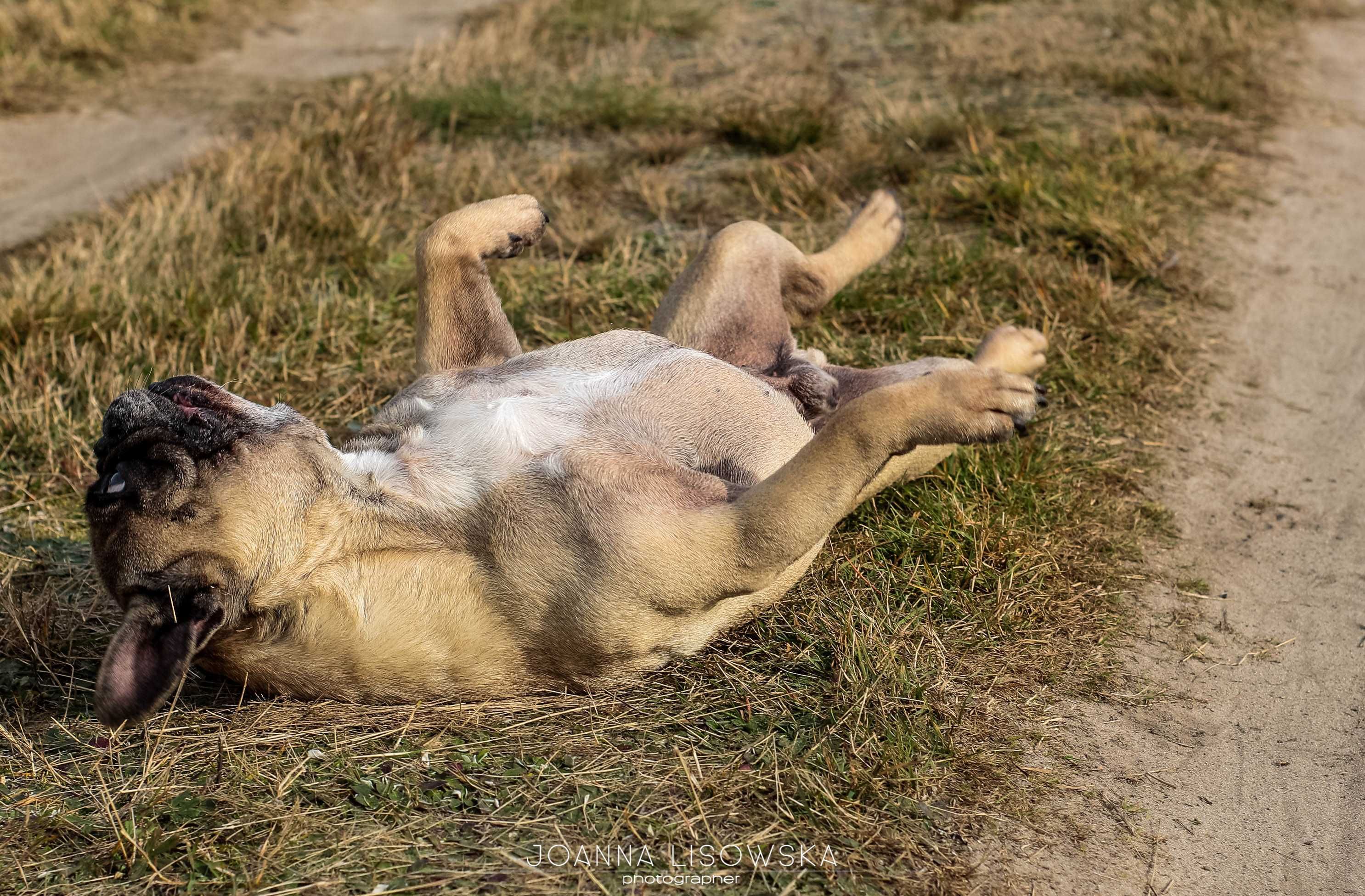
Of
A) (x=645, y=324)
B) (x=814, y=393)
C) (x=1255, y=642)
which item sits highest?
(x=814, y=393)

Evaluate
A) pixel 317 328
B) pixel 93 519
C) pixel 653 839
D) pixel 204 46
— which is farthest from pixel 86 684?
pixel 204 46

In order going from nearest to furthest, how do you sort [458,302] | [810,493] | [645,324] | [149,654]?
[149,654] < [810,493] < [458,302] < [645,324]

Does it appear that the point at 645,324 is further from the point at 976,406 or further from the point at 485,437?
the point at 976,406

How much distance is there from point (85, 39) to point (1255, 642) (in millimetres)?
9618

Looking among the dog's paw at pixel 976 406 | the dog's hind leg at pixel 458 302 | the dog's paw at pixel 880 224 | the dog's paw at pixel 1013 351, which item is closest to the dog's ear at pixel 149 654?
the dog's hind leg at pixel 458 302

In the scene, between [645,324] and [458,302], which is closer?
[458,302]

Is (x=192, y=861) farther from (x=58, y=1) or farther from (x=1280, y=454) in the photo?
(x=58, y=1)

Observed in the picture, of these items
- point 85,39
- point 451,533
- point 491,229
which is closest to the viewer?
point 451,533

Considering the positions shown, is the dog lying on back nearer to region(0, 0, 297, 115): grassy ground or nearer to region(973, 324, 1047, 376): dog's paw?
region(973, 324, 1047, 376): dog's paw

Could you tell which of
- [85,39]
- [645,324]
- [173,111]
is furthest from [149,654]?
[85,39]

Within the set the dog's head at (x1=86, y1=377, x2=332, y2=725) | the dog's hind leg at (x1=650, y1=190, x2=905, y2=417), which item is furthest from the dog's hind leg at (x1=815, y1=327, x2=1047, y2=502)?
the dog's head at (x1=86, y1=377, x2=332, y2=725)

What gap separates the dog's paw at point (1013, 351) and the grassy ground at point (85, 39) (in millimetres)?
7636

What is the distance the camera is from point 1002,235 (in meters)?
6.34

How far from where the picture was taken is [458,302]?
4.30m
